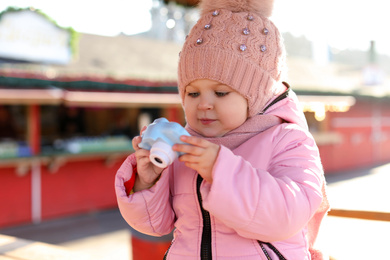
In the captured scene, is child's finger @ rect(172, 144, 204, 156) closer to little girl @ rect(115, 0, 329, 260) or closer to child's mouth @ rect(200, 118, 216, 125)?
little girl @ rect(115, 0, 329, 260)

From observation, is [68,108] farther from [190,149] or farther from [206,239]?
[190,149]

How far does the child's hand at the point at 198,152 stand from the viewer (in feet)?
4.17

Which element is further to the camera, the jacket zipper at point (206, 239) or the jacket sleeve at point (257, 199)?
the jacket zipper at point (206, 239)

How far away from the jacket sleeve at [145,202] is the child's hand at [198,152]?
1.01 ft

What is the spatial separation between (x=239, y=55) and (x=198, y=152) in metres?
0.46

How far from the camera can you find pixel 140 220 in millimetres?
1587

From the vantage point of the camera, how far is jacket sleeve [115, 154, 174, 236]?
5.04 ft

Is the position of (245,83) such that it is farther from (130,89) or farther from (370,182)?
(370,182)

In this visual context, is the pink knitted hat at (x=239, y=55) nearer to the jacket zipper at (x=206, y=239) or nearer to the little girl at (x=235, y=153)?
the little girl at (x=235, y=153)

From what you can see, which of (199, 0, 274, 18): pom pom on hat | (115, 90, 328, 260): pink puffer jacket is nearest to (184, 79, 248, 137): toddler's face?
(115, 90, 328, 260): pink puffer jacket

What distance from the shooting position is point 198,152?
50.0 inches

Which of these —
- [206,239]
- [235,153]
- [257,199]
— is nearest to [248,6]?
[235,153]

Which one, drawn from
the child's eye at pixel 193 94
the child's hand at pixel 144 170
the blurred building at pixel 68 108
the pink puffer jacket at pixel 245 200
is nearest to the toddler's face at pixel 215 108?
the child's eye at pixel 193 94

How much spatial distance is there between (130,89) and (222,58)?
8.25 metres
